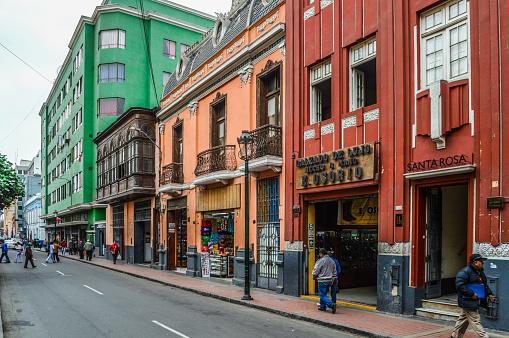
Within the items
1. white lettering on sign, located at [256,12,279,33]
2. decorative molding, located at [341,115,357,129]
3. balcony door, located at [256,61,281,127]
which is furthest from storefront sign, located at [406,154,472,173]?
white lettering on sign, located at [256,12,279,33]

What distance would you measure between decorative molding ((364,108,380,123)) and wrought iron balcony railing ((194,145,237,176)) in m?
7.53

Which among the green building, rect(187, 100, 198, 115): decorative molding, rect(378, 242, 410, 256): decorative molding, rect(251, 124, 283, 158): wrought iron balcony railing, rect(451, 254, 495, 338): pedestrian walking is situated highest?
the green building

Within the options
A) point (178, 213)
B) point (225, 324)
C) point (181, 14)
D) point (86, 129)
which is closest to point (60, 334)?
point (225, 324)

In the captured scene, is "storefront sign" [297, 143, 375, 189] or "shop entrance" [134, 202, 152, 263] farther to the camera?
"shop entrance" [134, 202, 152, 263]

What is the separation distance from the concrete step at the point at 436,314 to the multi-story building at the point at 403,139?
8cm

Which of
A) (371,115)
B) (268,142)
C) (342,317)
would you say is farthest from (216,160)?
(342,317)

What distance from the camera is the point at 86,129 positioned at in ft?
149

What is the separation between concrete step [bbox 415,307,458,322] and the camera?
10.9 metres

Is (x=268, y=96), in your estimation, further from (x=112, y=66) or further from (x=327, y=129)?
(x=112, y=66)

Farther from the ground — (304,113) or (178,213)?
(304,113)

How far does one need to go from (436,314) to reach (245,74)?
11463 mm

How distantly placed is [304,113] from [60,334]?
9.51 metres

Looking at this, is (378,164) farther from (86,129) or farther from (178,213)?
(86,129)

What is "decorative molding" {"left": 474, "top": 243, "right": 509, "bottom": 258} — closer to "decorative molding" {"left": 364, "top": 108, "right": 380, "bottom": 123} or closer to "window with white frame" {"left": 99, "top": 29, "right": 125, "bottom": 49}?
"decorative molding" {"left": 364, "top": 108, "right": 380, "bottom": 123}
